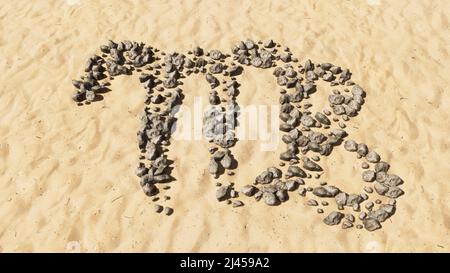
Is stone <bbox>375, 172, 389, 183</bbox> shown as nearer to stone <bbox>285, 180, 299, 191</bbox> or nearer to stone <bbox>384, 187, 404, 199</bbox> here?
stone <bbox>384, 187, 404, 199</bbox>

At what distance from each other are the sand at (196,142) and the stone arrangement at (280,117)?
198 millimetres

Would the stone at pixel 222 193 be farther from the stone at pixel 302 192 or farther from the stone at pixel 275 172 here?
the stone at pixel 302 192

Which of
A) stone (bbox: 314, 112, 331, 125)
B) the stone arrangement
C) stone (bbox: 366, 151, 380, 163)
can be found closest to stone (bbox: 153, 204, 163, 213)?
the stone arrangement

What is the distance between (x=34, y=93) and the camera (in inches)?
370

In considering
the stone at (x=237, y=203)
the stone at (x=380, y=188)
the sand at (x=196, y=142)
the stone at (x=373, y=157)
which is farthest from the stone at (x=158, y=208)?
the stone at (x=373, y=157)

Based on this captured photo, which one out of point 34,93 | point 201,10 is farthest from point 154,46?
point 34,93

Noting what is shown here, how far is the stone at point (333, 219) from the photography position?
23.5 ft

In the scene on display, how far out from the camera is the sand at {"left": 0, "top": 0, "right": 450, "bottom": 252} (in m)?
7.09

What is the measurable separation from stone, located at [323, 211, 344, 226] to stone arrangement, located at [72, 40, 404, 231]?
0.05ft

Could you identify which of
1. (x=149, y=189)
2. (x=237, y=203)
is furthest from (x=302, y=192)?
(x=149, y=189)

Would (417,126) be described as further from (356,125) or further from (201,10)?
(201,10)

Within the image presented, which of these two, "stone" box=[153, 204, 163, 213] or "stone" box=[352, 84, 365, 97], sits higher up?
"stone" box=[352, 84, 365, 97]

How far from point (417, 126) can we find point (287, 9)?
478 centimetres

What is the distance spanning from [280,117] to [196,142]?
184 cm
